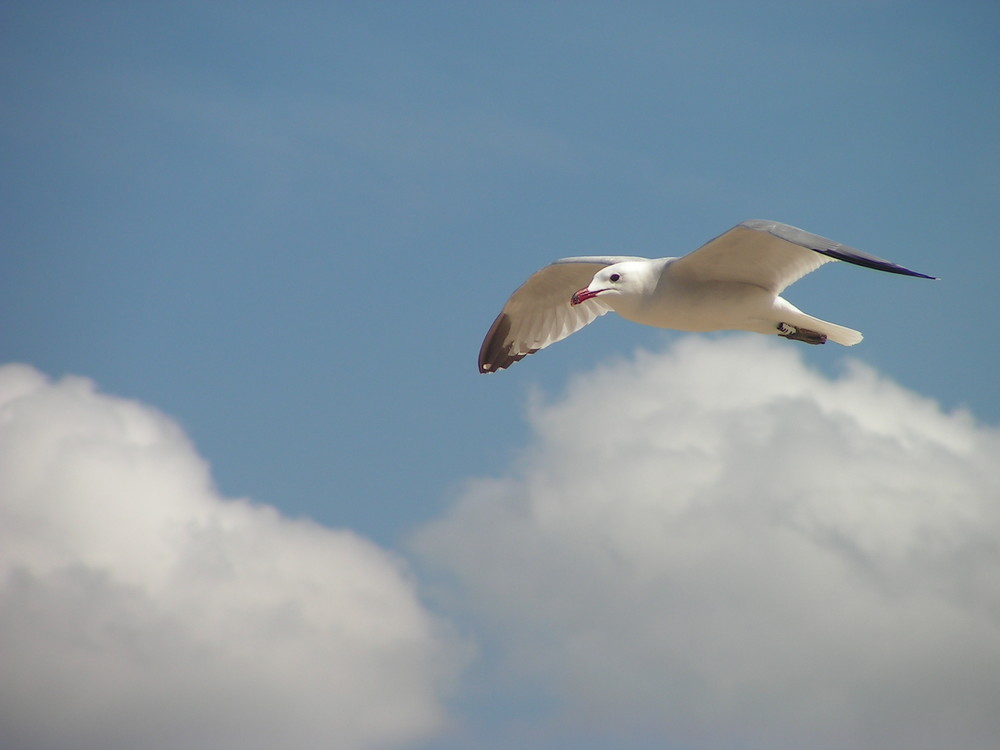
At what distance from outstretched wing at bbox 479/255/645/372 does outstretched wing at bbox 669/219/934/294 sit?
222cm

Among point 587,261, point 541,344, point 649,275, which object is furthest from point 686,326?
point 541,344

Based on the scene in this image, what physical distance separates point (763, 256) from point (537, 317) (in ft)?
12.1

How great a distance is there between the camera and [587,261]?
1248 cm

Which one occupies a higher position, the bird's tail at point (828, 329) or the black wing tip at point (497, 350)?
the black wing tip at point (497, 350)

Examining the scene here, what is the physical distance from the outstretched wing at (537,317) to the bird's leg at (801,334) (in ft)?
7.83

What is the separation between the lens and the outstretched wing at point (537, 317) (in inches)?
527

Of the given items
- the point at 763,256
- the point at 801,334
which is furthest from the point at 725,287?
the point at 801,334

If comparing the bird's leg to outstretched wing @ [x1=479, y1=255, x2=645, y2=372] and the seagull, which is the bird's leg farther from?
outstretched wing @ [x1=479, y1=255, x2=645, y2=372]

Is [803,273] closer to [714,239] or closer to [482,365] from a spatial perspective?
[714,239]

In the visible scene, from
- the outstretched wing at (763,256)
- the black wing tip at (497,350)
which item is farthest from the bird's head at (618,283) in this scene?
the black wing tip at (497,350)

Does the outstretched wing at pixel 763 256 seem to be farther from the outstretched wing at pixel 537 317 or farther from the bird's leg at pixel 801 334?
the outstretched wing at pixel 537 317

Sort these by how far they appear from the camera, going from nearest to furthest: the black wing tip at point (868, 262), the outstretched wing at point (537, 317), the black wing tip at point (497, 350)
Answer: the black wing tip at point (868, 262) < the outstretched wing at point (537, 317) < the black wing tip at point (497, 350)

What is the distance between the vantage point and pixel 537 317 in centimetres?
1404

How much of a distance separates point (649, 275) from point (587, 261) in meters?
1.29
